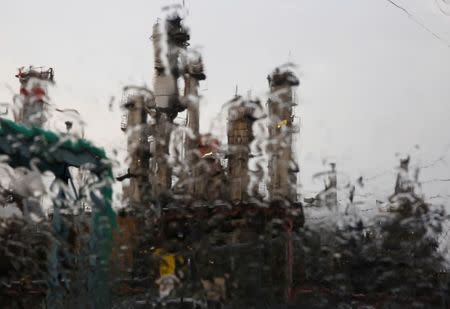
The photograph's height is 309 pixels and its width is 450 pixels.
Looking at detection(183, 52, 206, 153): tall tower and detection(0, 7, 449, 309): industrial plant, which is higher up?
detection(183, 52, 206, 153): tall tower

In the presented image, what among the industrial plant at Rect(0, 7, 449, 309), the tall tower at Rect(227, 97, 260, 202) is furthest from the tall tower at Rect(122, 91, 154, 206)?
the industrial plant at Rect(0, 7, 449, 309)

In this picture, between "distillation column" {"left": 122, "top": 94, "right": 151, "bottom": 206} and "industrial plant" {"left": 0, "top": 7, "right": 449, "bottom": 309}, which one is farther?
"distillation column" {"left": 122, "top": 94, "right": 151, "bottom": 206}

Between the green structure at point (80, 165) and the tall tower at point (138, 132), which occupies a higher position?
the tall tower at point (138, 132)

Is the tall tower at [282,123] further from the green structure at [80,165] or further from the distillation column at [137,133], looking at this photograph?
the green structure at [80,165]

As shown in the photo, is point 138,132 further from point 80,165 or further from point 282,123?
point 80,165

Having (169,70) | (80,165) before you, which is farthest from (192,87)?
(80,165)

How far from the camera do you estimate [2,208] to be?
961 centimetres

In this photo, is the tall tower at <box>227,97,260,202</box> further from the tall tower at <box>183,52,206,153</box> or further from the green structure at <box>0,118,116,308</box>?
the green structure at <box>0,118,116,308</box>

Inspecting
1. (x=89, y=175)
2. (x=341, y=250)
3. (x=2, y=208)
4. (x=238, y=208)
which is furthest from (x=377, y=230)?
(x=2, y=208)

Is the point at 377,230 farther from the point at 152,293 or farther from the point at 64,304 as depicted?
the point at 64,304

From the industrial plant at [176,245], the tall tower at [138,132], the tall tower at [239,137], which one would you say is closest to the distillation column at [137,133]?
the tall tower at [138,132]

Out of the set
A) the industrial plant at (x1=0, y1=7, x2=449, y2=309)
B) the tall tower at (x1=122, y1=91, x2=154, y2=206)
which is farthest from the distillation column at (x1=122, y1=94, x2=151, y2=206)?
the industrial plant at (x1=0, y1=7, x2=449, y2=309)

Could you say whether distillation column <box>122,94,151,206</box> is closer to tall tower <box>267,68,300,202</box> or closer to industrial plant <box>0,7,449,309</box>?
tall tower <box>267,68,300,202</box>

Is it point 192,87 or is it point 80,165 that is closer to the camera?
point 80,165
